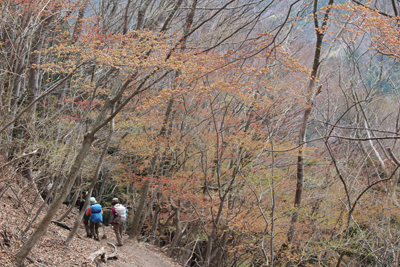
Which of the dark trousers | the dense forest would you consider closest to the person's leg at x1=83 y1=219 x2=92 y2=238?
the dark trousers

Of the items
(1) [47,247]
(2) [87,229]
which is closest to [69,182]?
(1) [47,247]

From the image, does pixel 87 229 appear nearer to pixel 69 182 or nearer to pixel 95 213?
pixel 95 213

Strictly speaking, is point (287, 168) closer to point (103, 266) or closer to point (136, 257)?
point (136, 257)

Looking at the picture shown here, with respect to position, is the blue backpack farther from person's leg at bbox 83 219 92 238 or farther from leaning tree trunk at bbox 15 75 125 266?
leaning tree trunk at bbox 15 75 125 266

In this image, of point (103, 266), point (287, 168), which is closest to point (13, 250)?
→ point (103, 266)

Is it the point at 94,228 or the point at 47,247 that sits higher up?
the point at 47,247

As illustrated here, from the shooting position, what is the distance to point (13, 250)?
4.78 meters

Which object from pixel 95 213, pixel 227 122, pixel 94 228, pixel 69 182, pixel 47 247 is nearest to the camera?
pixel 69 182

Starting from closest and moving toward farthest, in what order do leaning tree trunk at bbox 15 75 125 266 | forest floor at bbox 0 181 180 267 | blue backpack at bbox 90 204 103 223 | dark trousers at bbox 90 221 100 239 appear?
1. leaning tree trunk at bbox 15 75 125 266
2. forest floor at bbox 0 181 180 267
3. blue backpack at bbox 90 204 103 223
4. dark trousers at bbox 90 221 100 239

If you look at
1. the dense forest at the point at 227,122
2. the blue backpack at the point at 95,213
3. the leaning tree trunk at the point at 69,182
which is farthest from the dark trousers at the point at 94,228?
the leaning tree trunk at the point at 69,182

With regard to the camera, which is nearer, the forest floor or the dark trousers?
the forest floor

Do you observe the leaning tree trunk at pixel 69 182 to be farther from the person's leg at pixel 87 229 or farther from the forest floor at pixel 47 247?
the person's leg at pixel 87 229

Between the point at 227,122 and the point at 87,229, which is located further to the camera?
the point at 227,122

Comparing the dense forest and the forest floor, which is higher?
the dense forest
